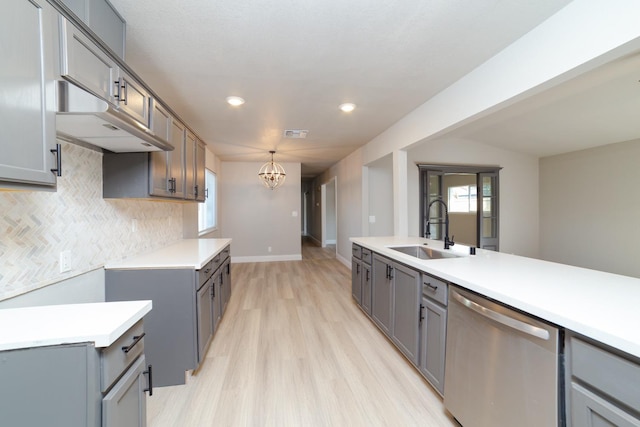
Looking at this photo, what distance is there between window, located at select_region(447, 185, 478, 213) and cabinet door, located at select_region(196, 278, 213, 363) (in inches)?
199

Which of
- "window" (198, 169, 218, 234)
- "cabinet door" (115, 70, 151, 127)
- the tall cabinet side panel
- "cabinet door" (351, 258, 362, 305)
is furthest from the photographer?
"window" (198, 169, 218, 234)

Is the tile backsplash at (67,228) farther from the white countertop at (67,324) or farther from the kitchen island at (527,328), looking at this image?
the kitchen island at (527,328)

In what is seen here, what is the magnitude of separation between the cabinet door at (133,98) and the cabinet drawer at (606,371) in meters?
2.35

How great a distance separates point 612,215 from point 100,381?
252 inches

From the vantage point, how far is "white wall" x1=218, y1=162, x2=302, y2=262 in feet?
20.4

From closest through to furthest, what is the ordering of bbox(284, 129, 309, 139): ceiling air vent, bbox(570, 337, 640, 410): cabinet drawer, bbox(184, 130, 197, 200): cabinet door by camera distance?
bbox(570, 337, 640, 410): cabinet drawer
bbox(184, 130, 197, 200): cabinet door
bbox(284, 129, 309, 139): ceiling air vent

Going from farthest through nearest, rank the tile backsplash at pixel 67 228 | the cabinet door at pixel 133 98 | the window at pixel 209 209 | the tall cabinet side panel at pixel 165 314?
the window at pixel 209 209 < the tall cabinet side panel at pixel 165 314 < the cabinet door at pixel 133 98 < the tile backsplash at pixel 67 228

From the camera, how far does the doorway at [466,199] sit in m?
4.73

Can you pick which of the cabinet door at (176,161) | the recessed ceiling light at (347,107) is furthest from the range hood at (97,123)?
the recessed ceiling light at (347,107)

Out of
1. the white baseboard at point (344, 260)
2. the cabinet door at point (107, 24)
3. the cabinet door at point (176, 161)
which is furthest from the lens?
the white baseboard at point (344, 260)

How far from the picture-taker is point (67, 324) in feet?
3.15

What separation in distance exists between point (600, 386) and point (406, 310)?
132cm

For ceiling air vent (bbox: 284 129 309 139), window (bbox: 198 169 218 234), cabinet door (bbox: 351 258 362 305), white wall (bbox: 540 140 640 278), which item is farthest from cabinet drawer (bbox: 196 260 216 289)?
white wall (bbox: 540 140 640 278)

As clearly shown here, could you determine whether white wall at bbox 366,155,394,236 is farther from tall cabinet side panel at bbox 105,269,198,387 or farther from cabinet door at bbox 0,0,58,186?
cabinet door at bbox 0,0,58,186
